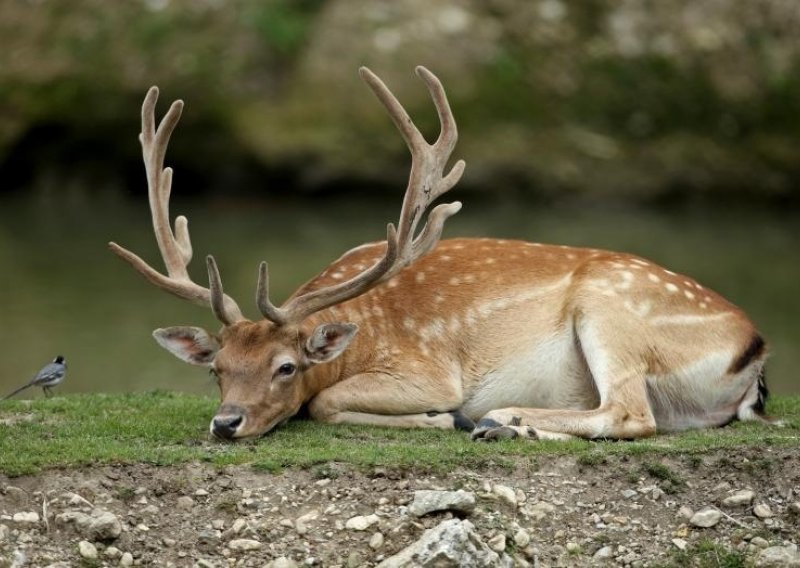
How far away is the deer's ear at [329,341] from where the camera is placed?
808 cm

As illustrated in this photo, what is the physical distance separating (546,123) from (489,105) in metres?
0.91

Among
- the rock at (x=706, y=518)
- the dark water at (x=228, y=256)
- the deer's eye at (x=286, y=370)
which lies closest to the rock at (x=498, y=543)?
the rock at (x=706, y=518)

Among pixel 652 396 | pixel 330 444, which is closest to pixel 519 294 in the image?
pixel 652 396

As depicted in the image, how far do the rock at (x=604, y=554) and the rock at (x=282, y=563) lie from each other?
1.35 m

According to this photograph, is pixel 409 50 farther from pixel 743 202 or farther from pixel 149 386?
pixel 149 386

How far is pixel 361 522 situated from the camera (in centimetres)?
670

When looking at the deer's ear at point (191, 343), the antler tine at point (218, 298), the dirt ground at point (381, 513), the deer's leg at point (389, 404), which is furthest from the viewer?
the deer's leg at point (389, 404)

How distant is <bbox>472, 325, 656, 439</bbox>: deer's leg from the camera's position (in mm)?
7914

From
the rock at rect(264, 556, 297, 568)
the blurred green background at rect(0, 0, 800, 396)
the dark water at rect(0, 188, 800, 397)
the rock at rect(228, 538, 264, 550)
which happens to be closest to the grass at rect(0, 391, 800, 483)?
the rock at rect(228, 538, 264, 550)

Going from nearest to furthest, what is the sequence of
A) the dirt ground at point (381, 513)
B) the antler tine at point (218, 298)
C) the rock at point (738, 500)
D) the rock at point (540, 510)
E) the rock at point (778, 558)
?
the dirt ground at point (381, 513), the rock at point (778, 558), the rock at point (540, 510), the rock at point (738, 500), the antler tine at point (218, 298)

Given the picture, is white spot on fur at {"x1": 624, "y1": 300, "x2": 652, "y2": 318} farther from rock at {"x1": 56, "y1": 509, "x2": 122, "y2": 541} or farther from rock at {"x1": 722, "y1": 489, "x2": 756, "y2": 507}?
rock at {"x1": 56, "y1": 509, "x2": 122, "y2": 541}

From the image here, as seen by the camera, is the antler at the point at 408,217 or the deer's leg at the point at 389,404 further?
the deer's leg at the point at 389,404

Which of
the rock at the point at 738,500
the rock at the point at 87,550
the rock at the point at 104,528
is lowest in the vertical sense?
the rock at the point at 738,500

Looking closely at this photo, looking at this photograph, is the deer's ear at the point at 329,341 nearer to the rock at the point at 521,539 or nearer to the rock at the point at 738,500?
the rock at the point at 521,539
